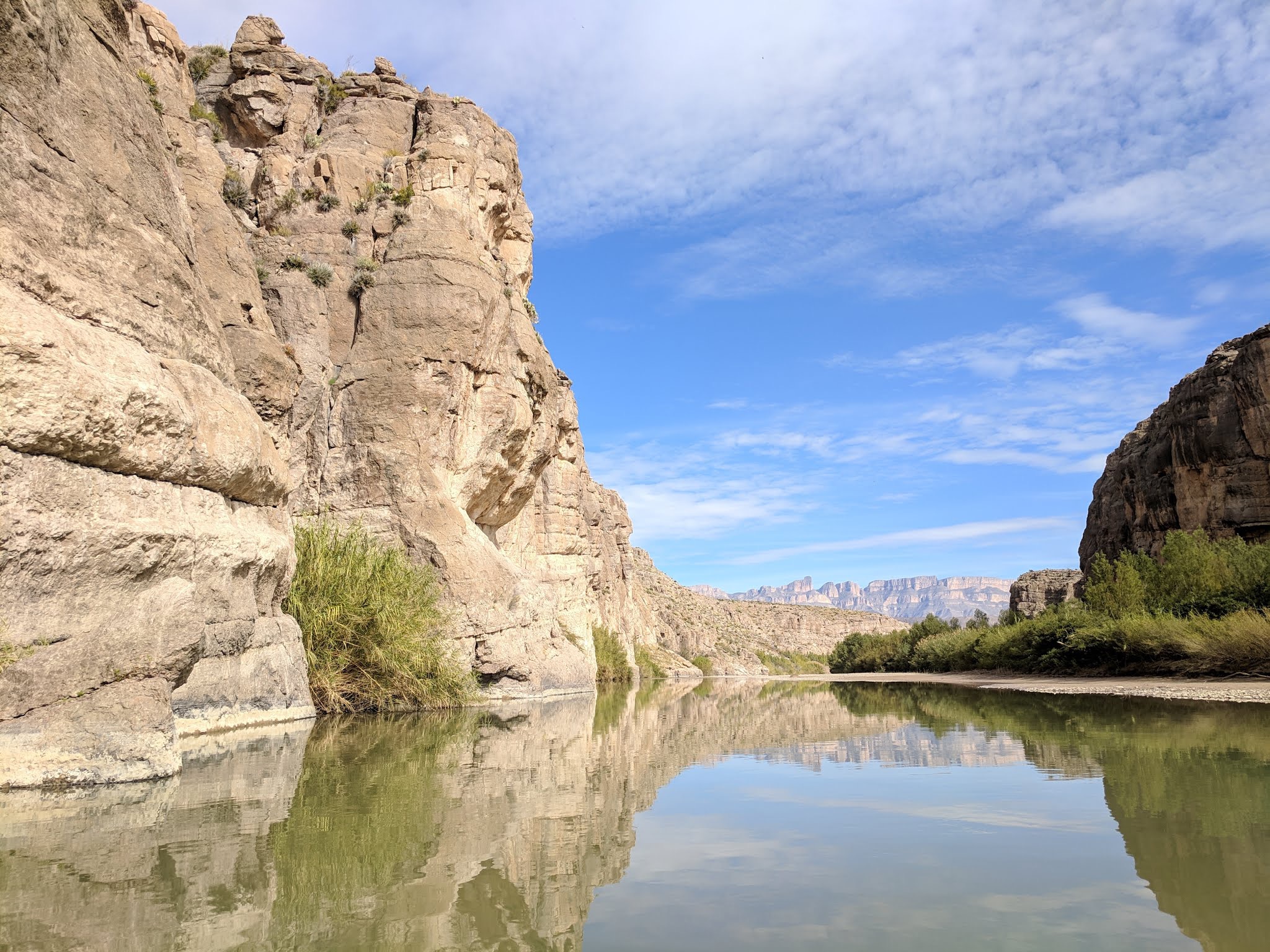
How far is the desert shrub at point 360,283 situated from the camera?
2587cm

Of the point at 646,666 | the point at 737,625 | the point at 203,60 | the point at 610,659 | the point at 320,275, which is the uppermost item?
the point at 203,60

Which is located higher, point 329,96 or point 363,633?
point 329,96

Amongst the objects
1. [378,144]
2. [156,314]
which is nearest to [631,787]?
[156,314]

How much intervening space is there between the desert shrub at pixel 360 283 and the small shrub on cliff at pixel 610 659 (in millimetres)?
22477

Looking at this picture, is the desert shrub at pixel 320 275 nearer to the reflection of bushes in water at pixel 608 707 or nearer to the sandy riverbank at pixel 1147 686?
the reflection of bushes in water at pixel 608 707

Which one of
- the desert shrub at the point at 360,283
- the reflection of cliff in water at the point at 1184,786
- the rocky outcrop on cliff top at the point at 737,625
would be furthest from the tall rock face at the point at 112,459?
the rocky outcrop on cliff top at the point at 737,625

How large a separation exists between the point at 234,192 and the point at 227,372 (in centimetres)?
1409

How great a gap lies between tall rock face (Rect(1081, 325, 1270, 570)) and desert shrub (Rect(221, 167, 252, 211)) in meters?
46.7

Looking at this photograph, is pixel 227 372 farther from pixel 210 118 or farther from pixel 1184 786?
pixel 210 118

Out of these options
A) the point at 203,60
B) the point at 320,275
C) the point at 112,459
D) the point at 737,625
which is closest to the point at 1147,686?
the point at 112,459

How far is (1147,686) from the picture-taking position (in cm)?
2173

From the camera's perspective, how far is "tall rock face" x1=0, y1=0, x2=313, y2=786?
27.5 feet

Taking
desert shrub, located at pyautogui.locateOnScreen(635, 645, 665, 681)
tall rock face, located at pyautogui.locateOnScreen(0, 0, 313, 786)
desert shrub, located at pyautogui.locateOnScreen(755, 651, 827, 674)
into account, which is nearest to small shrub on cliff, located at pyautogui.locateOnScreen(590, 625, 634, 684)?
desert shrub, located at pyautogui.locateOnScreen(635, 645, 665, 681)

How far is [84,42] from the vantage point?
43.1 feet
